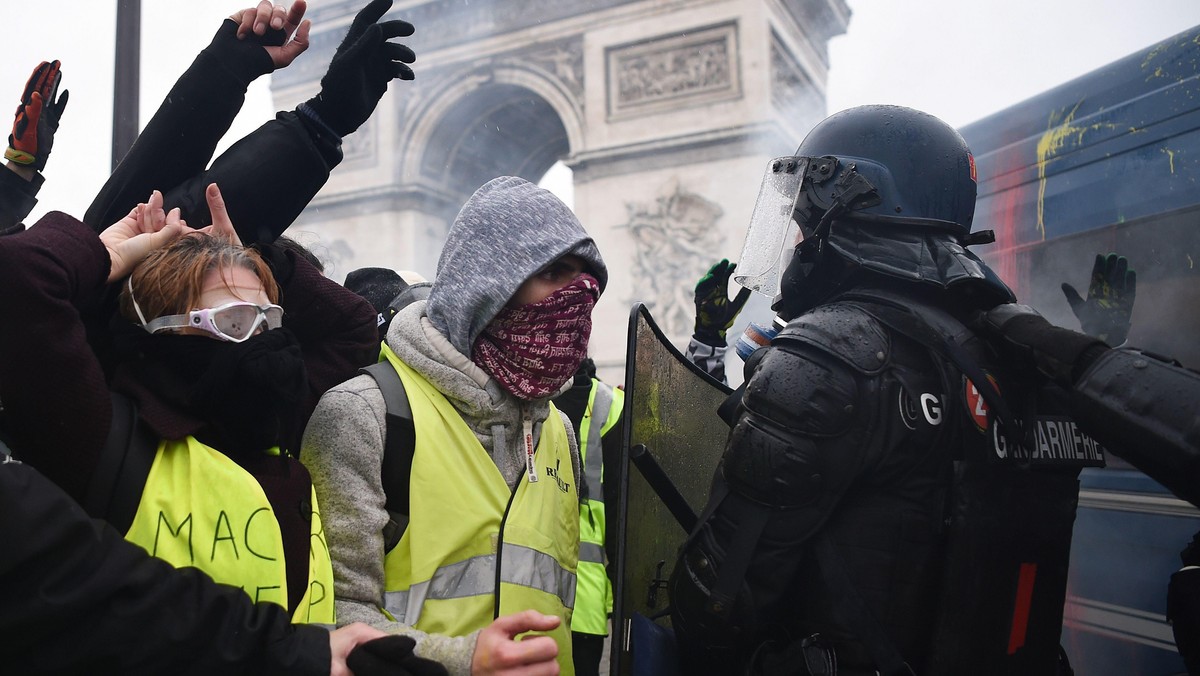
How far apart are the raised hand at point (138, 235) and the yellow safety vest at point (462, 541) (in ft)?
1.48

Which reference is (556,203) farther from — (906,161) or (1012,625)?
(1012,625)

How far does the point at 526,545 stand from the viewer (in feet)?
4.90

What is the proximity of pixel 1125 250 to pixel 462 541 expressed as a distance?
278cm

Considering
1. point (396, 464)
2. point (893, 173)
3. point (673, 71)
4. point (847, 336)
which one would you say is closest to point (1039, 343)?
point (847, 336)

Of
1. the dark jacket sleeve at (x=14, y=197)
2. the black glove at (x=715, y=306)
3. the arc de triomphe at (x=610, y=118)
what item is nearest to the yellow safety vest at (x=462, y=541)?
the dark jacket sleeve at (x=14, y=197)

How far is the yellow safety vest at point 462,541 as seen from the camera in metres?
1.41

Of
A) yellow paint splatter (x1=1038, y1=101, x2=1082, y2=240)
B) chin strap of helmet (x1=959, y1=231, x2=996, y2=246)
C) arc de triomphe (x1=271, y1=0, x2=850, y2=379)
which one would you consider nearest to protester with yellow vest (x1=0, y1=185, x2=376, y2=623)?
chin strap of helmet (x1=959, y1=231, x2=996, y2=246)

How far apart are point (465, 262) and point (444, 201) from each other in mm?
15152

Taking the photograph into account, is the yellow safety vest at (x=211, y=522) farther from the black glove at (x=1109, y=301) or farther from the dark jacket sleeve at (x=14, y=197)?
the black glove at (x=1109, y=301)

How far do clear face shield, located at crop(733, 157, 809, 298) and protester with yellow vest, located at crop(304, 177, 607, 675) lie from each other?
0.57 metres

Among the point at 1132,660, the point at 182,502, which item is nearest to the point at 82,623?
the point at 182,502

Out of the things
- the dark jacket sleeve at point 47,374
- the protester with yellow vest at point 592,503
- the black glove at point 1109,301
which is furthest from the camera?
the black glove at point 1109,301

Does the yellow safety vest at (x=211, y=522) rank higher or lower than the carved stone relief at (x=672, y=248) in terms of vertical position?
lower

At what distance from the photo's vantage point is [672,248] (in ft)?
40.6
